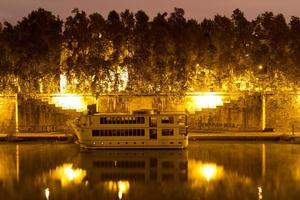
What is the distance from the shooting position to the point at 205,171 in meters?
34.4

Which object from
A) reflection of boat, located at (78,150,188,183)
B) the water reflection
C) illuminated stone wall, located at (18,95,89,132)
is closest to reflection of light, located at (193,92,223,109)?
illuminated stone wall, located at (18,95,89,132)

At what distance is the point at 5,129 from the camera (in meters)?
51.2

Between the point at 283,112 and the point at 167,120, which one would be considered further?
the point at 283,112

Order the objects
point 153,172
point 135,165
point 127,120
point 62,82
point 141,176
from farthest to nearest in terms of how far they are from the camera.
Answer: point 62,82 < point 127,120 < point 135,165 < point 153,172 < point 141,176

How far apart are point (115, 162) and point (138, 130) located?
181 inches

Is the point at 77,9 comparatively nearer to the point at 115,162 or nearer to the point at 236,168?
the point at 115,162

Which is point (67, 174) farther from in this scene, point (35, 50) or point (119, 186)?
point (35, 50)

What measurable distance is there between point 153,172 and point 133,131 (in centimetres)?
749

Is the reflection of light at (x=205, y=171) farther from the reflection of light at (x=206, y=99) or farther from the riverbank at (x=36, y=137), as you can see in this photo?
the reflection of light at (x=206, y=99)

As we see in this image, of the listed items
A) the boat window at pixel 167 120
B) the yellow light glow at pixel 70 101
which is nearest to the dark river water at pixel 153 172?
the boat window at pixel 167 120

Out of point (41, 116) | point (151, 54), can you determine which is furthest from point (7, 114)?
point (151, 54)

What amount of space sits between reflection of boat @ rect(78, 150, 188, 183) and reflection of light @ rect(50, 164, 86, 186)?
0.42 metres

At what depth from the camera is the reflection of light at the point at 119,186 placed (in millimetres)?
29672

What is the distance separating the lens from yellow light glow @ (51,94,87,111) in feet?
172
